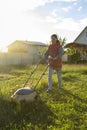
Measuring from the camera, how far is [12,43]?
206 ft

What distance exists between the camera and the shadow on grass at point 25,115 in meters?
7.28

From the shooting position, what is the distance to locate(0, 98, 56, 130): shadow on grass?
7283 millimetres

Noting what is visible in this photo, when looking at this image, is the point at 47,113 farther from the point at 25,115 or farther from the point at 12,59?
the point at 12,59

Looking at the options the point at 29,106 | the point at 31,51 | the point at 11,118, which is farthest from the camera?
the point at 31,51

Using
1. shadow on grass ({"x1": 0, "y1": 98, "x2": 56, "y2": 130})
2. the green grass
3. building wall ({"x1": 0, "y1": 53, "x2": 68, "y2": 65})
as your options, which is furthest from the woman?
building wall ({"x1": 0, "y1": 53, "x2": 68, "y2": 65})

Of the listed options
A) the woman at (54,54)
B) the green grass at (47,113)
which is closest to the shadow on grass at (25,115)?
the green grass at (47,113)

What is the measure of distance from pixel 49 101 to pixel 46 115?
60.8 inches

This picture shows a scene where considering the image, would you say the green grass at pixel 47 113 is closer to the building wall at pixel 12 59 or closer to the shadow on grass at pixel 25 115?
the shadow on grass at pixel 25 115

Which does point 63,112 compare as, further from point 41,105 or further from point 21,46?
point 21,46

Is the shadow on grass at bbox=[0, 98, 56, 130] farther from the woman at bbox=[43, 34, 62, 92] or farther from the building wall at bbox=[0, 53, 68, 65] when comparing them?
the building wall at bbox=[0, 53, 68, 65]

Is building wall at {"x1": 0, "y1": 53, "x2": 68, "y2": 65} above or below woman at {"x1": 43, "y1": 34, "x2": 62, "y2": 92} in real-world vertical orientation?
below

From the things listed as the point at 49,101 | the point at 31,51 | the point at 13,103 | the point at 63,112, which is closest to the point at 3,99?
the point at 13,103

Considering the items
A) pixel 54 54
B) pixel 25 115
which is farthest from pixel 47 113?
pixel 54 54

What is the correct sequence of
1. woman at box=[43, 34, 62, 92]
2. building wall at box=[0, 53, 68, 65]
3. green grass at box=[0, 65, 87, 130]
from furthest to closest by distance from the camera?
1. building wall at box=[0, 53, 68, 65]
2. woman at box=[43, 34, 62, 92]
3. green grass at box=[0, 65, 87, 130]
